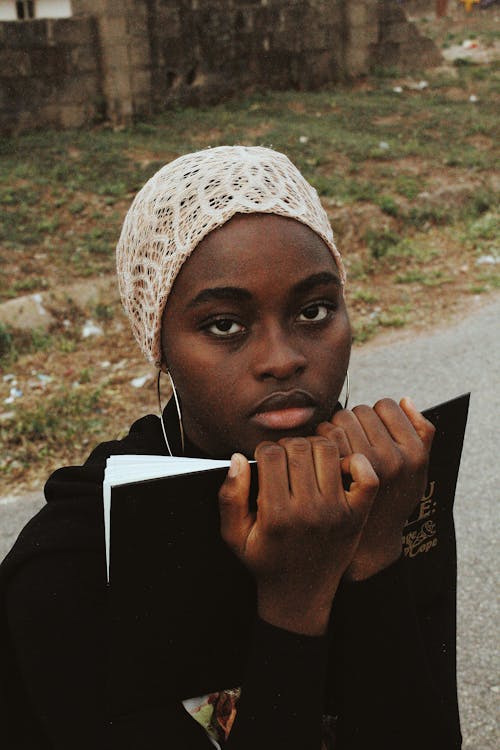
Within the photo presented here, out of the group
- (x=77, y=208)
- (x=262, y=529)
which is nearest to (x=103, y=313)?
(x=77, y=208)

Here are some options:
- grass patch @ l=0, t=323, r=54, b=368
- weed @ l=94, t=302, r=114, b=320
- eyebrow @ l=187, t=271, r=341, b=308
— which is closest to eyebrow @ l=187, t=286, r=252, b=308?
eyebrow @ l=187, t=271, r=341, b=308

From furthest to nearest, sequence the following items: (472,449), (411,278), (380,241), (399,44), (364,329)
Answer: (399,44), (380,241), (411,278), (364,329), (472,449)

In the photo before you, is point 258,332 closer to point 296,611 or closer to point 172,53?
point 296,611

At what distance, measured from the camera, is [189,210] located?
1435 mm

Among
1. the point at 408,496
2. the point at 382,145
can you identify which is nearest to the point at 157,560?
the point at 408,496

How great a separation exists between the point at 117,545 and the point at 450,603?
75 centimetres

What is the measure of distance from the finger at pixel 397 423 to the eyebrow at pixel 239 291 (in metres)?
0.24

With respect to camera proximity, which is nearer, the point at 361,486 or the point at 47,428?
the point at 361,486

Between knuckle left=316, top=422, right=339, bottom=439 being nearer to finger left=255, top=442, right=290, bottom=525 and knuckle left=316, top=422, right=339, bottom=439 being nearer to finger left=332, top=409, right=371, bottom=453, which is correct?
finger left=332, top=409, right=371, bottom=453

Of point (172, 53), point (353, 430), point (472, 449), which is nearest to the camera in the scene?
point (353, 430)

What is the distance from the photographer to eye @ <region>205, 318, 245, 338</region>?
1329 mm

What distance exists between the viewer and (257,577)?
1177mm

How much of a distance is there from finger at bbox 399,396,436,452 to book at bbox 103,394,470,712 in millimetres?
57

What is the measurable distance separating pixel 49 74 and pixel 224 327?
9809 mm
